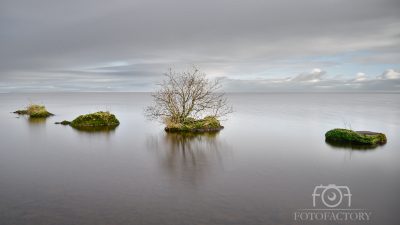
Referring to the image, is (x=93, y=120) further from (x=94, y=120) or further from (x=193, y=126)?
(x=193, y=126)

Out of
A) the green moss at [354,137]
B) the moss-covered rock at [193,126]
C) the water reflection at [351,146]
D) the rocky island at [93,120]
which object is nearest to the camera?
the water reflection at [351,146]

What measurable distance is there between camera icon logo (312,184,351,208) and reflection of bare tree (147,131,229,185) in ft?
14.8

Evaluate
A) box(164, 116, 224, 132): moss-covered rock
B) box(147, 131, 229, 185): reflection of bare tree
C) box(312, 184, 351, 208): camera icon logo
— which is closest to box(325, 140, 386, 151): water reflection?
box(147, 131, 229, 185): reflection of bare tree

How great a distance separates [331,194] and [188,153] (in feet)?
25.8

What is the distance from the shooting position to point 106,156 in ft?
47.2

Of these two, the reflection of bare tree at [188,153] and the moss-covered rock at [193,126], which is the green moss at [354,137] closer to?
the reflection of bare tree at [188,153]

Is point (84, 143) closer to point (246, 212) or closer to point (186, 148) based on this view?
point (186, 148)

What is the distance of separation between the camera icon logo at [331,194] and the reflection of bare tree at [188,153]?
14.8 ft

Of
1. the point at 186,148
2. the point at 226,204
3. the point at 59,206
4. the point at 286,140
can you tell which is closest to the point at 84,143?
the point at 186,148

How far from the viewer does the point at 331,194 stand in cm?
903

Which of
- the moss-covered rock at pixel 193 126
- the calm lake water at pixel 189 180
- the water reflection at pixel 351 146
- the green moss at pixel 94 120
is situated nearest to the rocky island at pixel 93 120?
the green moss at pixel 94 120

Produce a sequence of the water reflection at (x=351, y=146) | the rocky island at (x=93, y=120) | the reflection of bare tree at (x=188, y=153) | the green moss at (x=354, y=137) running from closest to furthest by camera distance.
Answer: the reflection of bare tree at (x=188, y=153), the water reflection at (x=351, y=146), the green moss at (x=354, y=137), the rocky island at (x=93, y=120)

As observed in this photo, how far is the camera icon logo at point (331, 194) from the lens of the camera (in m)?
8.41

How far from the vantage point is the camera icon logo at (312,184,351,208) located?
841cm
